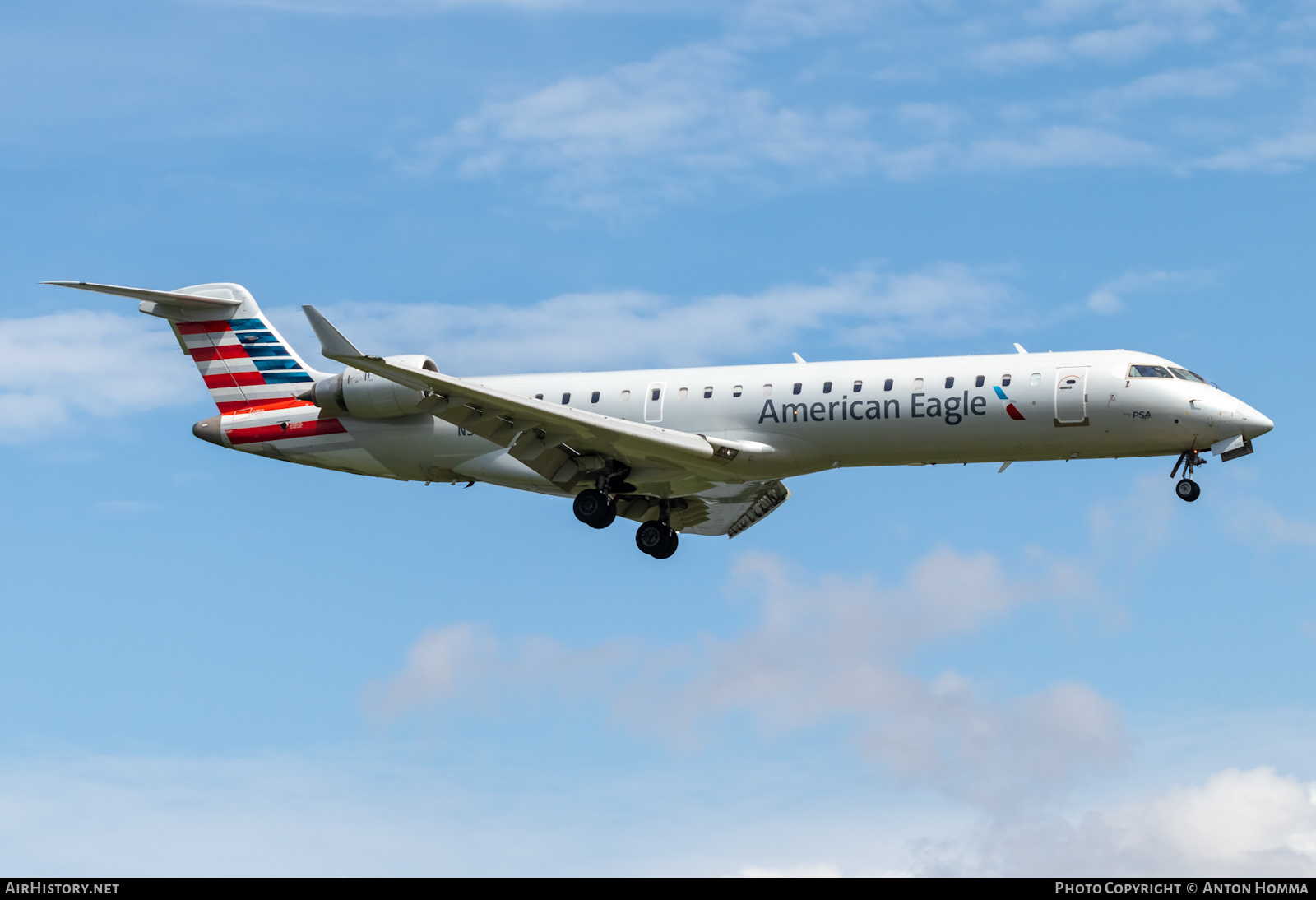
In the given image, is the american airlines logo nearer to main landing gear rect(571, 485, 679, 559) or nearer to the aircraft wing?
the aircraft wing

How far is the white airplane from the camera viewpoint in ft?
99.7

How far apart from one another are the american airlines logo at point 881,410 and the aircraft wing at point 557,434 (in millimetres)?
834

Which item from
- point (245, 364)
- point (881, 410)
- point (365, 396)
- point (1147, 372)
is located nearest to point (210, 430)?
point (245, 364)

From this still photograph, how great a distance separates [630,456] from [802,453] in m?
3.48

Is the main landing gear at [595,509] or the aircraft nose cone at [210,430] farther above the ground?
the aircraft nose cone at [210,430]

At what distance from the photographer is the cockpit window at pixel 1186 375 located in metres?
30.6

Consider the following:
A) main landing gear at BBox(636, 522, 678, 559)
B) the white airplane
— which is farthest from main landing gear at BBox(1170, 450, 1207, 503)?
main landing gear at BBox(636, 522, 678, 559)

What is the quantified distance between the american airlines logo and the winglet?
8030mm

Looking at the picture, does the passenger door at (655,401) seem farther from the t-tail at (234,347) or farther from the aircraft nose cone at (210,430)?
the aircraft nose cone at (210,430)

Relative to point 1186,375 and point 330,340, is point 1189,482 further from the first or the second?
point 330,340

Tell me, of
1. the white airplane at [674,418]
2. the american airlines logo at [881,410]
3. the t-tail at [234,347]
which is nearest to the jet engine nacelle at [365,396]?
the white airplane at [674,418]

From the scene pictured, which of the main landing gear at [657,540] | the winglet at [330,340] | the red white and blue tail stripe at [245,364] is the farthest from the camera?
the red white and blue tail stripe at [245,364]

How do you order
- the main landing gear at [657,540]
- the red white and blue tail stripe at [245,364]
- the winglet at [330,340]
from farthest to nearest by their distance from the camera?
the red white and blue tail stripe at [245,364], the main landing gear at [657,540], the winglet at [330,340]
